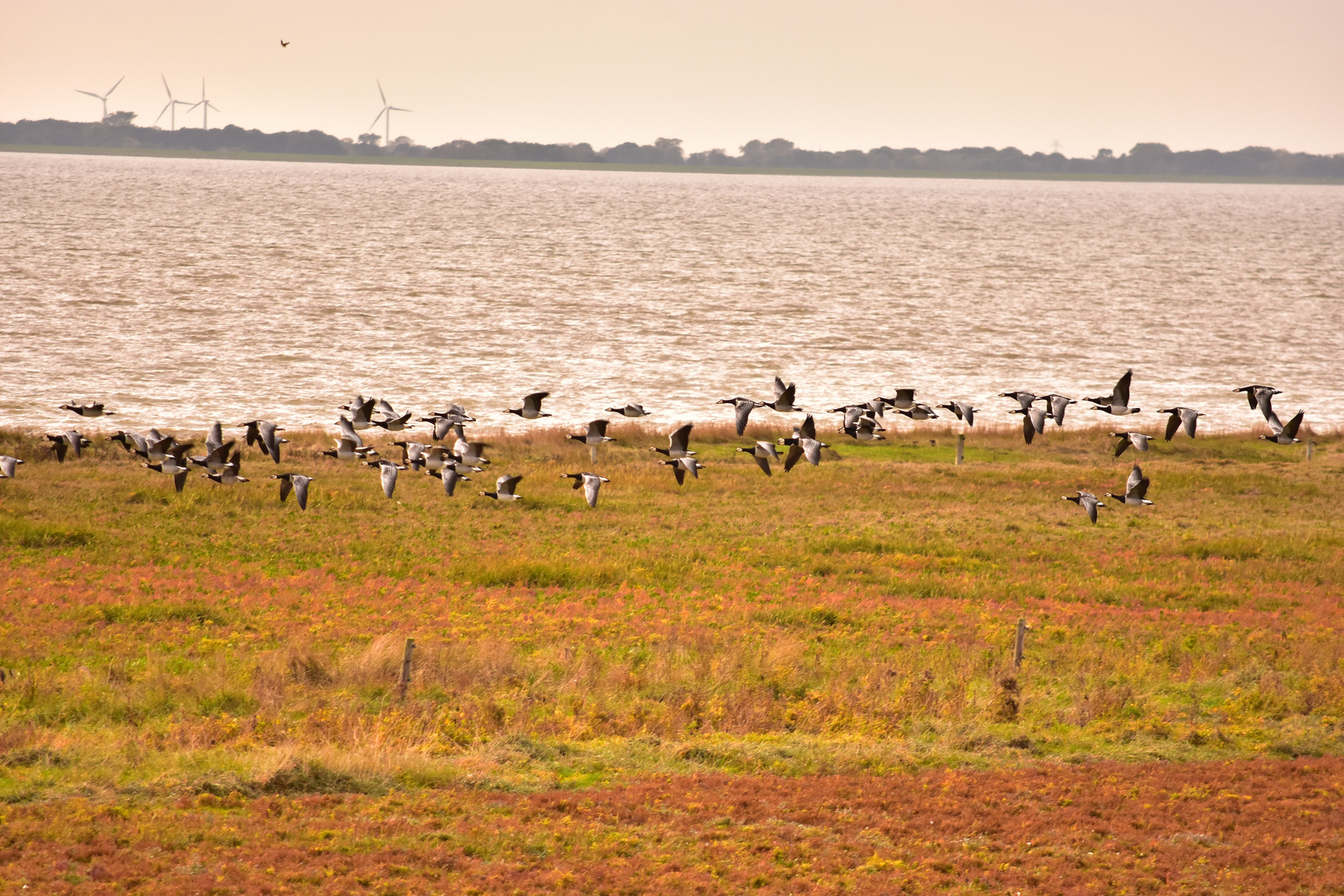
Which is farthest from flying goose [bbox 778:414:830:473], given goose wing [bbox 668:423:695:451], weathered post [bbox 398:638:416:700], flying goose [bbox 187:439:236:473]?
flying goose [bbox 187:439:236:473]

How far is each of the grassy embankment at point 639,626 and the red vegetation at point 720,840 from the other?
0.92 m

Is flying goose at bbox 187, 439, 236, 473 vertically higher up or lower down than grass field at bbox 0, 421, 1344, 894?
higher up

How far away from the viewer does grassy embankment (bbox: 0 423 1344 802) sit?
18.2 m

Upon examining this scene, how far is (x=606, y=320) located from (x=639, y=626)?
7105 cm

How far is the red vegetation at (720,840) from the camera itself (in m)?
13.5

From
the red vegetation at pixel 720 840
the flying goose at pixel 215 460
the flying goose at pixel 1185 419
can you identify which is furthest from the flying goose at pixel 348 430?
the flying goose at pixel 1185 419

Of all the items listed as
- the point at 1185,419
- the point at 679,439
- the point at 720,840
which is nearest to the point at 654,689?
the point at 679,439

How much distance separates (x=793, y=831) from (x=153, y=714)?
10594 millimetres

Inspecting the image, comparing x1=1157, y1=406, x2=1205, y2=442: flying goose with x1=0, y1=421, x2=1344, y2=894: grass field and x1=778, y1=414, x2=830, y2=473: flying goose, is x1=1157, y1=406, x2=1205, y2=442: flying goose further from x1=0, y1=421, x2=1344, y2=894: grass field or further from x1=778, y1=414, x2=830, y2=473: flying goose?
x1=778, y1=414, x2=830, y2=473: flying goose

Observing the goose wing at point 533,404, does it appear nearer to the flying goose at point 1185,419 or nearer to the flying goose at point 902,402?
the flying goose at point 902,402

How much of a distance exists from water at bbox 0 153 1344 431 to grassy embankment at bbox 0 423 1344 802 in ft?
63.2

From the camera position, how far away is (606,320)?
311 ft

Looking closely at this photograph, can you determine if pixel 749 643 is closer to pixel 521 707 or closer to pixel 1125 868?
pixel 521 707

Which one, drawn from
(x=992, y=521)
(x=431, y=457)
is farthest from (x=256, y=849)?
(x=992, y=521)
